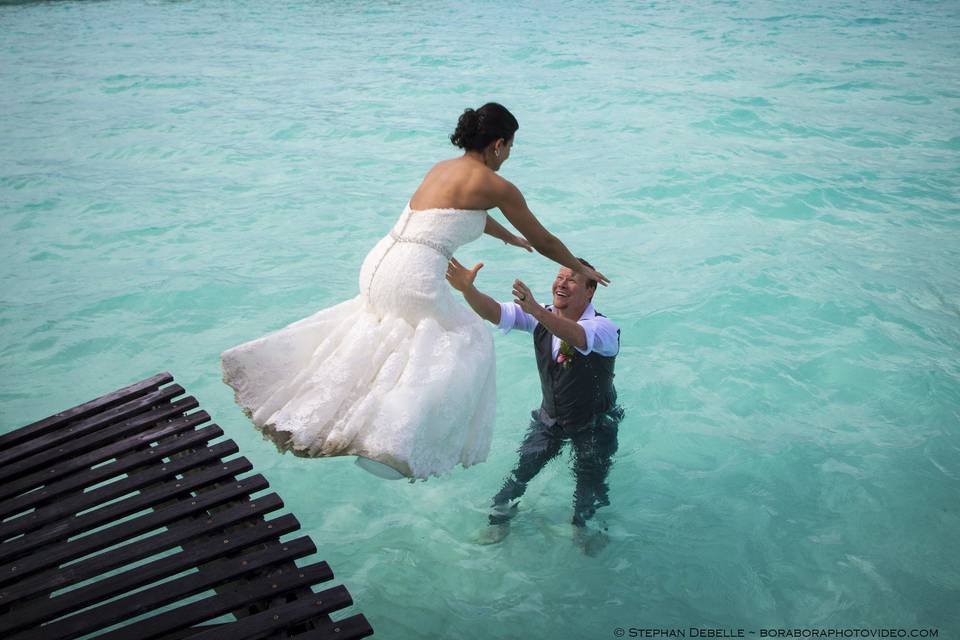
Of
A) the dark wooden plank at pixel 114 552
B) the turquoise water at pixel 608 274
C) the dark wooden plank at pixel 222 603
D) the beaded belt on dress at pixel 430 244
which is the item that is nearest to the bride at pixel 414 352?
the beaded belt on dress at pixel 430 244

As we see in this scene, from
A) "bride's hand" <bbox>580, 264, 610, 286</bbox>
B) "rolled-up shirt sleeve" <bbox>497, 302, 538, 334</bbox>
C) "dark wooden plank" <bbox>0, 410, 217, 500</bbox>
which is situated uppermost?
"bride's hand" <bbox>580, 264, 610, 286</bbox>

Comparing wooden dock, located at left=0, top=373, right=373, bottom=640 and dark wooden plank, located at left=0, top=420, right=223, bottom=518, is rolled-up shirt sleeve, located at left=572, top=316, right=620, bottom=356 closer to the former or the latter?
wooden dock, located at left=0, top=373, right=373, bottom=640

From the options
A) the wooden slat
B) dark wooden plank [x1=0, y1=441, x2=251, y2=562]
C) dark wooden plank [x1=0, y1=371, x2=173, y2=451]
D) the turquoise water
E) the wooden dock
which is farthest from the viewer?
the turquoise water

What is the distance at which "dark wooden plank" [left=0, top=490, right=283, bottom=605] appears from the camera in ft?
11.2

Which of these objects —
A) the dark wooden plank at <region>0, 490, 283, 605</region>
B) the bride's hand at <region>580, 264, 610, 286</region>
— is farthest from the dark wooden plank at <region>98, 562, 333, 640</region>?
the bride's hand at <region>580, 264, 610, 286</region>

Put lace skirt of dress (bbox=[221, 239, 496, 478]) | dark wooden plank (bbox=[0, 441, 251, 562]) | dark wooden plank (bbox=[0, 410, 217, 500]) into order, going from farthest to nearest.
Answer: dark wooden plank (bbox=[0, 410, 217, 500])
dark wooden plank (bbox=[0, 441, 251, 562])
lace skirt of dress (bbox=[221, 239, 496, 478])

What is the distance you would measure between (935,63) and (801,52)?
266cm

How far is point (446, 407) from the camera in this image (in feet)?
11.9

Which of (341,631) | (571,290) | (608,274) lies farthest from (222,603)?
(608,274)

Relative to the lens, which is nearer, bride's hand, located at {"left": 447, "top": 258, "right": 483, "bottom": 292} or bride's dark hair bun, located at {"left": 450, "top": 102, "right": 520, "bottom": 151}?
bride's dark hair bun, located at {"left": 450, "top": 102, "right": 520, "bottom": 151}

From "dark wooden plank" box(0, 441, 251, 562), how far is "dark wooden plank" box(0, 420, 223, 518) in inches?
3.6

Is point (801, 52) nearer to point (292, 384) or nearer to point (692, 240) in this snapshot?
point (692, 240)

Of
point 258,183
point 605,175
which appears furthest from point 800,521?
point 258,183

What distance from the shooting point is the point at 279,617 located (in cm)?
323
